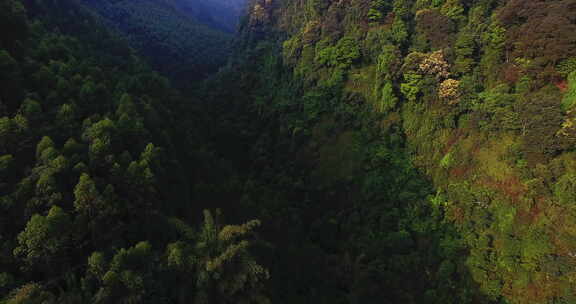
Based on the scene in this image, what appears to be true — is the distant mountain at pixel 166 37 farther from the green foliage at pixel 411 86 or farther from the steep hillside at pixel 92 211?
the green foliage at pixel 411 86

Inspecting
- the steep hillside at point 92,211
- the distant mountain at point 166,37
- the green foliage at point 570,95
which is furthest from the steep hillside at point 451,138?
the distant mountain at point 166,37

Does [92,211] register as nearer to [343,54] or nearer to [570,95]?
[570,95]

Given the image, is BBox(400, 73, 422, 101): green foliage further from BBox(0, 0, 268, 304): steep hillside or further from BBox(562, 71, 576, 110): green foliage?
BBox(0, 0, 268, 304): steep hillside

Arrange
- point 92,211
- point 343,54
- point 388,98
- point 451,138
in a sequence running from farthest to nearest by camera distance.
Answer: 1. point 343,54
2. point 388,98
3. point 451,138
4. point 92,211

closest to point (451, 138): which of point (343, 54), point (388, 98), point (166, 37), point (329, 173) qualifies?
point (388, 98)

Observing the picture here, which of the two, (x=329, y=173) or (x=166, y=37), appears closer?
(x=329, y=173)

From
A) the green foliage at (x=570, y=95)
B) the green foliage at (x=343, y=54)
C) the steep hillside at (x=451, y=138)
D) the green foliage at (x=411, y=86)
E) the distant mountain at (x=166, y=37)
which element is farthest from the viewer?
the distant mountain at (x=166, y=37)

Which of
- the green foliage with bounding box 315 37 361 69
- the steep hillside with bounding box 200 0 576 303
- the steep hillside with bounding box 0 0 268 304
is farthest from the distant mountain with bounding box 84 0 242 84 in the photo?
the steep hillside with bounding box 0 0 268 304

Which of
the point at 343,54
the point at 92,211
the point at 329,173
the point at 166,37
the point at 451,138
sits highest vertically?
the point at 343,54
